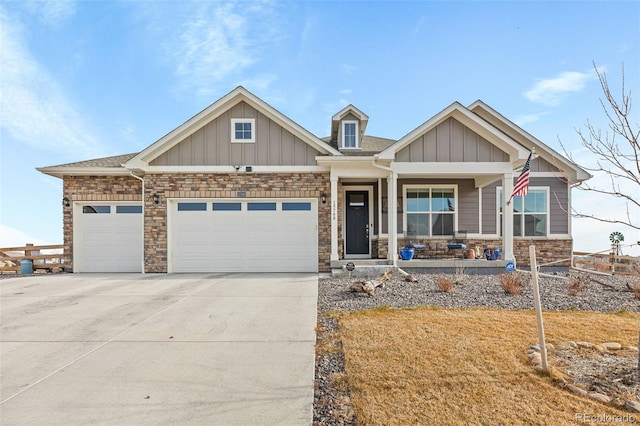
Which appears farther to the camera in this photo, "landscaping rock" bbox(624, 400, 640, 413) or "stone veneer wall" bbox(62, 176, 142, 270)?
"stone veneer wall" bbox(62, 176, 142, 270)

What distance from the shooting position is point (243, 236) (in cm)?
1149

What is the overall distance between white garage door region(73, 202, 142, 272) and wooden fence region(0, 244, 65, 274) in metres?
1.15

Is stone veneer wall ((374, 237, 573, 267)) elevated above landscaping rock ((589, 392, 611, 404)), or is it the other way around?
stone veneer wall ((374, 237, 573, 267))

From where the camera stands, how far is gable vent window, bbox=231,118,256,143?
11.6m

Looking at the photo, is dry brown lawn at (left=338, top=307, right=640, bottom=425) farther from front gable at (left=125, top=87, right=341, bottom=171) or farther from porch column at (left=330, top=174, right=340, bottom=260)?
front gable at (left=125, top=87, right=341, bottom=171)

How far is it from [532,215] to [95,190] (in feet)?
51.4

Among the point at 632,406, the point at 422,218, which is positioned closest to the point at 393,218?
the point at 422,218

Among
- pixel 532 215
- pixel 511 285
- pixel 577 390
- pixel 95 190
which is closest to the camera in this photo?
pixel 577 390

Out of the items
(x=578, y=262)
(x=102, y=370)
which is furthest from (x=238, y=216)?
(x=578, y=262)

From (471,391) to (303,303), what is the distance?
421 centimetres

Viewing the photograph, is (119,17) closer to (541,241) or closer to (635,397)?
(635,397)

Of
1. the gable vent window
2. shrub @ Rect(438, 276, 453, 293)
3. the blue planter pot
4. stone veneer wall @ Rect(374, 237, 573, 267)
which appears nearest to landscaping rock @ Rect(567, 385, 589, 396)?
shrub @ Rect(438, 276, 453, 293)

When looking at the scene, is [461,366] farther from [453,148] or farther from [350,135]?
[350,135]

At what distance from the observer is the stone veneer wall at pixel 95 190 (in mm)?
11953
